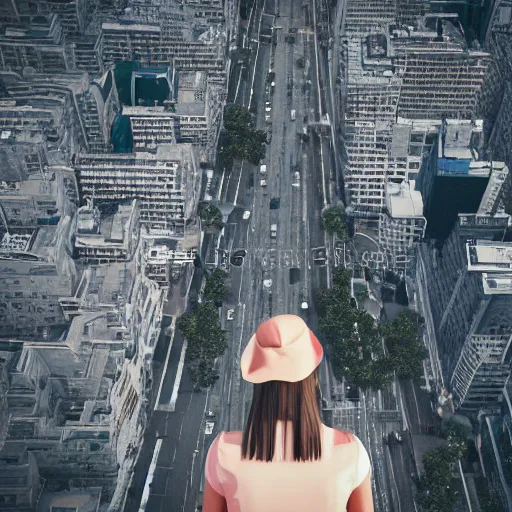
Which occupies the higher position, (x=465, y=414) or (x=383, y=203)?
(x=383, y=203)

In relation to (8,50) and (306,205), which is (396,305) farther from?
(8,50)

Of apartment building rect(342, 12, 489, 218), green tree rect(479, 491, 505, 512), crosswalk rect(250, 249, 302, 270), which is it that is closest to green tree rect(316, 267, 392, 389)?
crosswalk rect(250, 249, 302, 270)

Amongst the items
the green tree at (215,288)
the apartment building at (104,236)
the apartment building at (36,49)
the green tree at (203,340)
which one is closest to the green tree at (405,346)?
the green tree at (203,340)

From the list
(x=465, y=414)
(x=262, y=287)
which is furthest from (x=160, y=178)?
(x=465, y=414)

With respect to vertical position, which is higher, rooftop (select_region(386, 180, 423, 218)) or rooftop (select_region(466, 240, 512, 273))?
rooftop (select_region(386, 180, 423, 218))

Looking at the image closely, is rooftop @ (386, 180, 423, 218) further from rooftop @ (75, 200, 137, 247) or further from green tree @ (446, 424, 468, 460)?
rooftop @ (75, 200, 137, 247)
